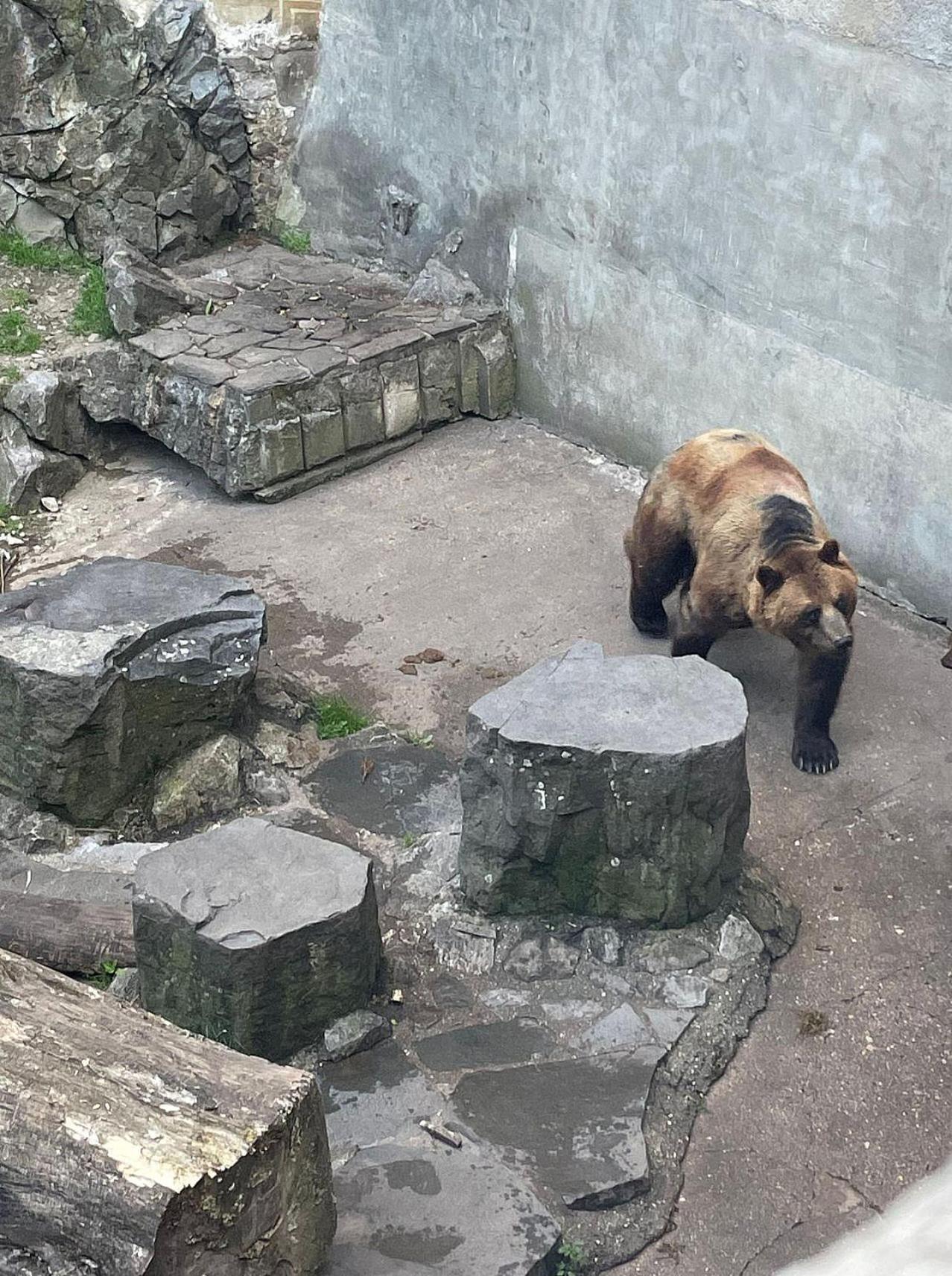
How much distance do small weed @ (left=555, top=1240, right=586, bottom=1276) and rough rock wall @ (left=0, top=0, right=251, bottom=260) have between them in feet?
25.6

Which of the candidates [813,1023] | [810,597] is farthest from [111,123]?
[813,1023]

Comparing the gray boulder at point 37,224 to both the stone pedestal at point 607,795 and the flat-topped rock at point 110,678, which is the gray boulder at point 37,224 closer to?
the flat-topped rock at point 110,678

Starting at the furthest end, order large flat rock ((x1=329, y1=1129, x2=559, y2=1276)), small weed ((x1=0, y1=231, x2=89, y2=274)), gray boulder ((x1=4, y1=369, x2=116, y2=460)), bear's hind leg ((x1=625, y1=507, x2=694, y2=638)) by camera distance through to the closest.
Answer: small weed ((x1=0, y1=231, x2=89, y2=274)) → gray boulder ((x1=4, y1=369, x2=116, y2=460)) → bear's hind leg ((x1=625, y1=507, x2=694, y2=638)) → large flat rock ((x1=329, y1=1129, x2=559, y2=1276))

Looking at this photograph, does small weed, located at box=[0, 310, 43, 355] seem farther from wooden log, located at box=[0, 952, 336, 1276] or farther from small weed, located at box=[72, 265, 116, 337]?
wooden log, located at box=[0, 952, 336, 1276]

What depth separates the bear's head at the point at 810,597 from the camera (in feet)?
21.1

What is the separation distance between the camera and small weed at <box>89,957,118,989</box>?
5422 millimetres

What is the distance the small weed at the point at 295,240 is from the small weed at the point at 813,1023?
7.20 meters

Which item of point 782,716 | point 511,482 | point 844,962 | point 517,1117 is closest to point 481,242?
point 511,482

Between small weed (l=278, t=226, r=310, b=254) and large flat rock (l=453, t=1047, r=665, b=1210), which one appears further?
small weed (l=278, t=226, r=310, b=254)

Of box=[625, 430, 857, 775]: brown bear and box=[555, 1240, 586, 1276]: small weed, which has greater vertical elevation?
box=[625, 430, 857, 775]: brown bear

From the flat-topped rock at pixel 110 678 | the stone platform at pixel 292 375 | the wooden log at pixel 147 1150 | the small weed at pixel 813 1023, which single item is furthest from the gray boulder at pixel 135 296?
the wooden log at pixel 147 1150

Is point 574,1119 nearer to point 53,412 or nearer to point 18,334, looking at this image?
point 53,412

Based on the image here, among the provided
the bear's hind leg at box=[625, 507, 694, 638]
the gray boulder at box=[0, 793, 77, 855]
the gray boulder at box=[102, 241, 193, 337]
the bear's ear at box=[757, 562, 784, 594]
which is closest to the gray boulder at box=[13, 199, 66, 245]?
the gray boulder at box=[102, 241, 193, 337]

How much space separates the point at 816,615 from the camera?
642cm
